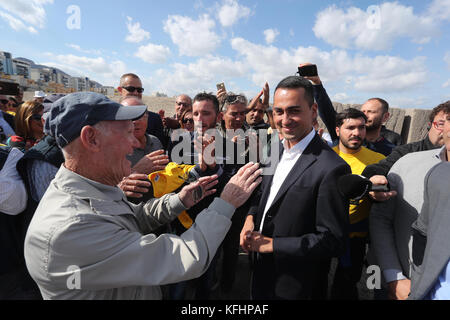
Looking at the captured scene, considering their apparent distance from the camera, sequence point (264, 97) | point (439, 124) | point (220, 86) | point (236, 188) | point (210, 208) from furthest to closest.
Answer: point (220, 86), point (264, 97), point (439, 124), point (236, 188), point (210, 208)

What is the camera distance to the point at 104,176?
1.22 metres

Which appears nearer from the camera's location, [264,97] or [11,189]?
[11,189]

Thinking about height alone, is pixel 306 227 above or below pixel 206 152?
below

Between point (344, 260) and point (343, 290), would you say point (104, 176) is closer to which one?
point (344, 260)

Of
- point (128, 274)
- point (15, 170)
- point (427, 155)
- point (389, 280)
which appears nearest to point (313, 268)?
point (389, 280)

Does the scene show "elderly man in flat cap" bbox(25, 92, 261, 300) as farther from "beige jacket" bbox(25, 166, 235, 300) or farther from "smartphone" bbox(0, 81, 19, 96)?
"smartphone" bbox(0, 81, 19, 96)

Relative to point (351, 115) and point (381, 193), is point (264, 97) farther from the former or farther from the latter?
point (381, 193)

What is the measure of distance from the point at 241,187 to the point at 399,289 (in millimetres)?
1286

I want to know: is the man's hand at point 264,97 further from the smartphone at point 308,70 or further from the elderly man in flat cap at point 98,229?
the elderly man in flat cap at point 98,229

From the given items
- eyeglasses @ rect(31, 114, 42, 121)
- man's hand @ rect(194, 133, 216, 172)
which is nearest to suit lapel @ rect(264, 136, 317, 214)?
man's hand @ rect(194, 133, 216, 172)

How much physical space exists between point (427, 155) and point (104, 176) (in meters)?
2.15

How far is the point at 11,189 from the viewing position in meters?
1.85

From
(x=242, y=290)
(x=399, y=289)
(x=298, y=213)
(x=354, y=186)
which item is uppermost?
(x=354, y=186)

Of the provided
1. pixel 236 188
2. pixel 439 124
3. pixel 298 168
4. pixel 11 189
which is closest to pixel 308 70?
pixel 439 124
